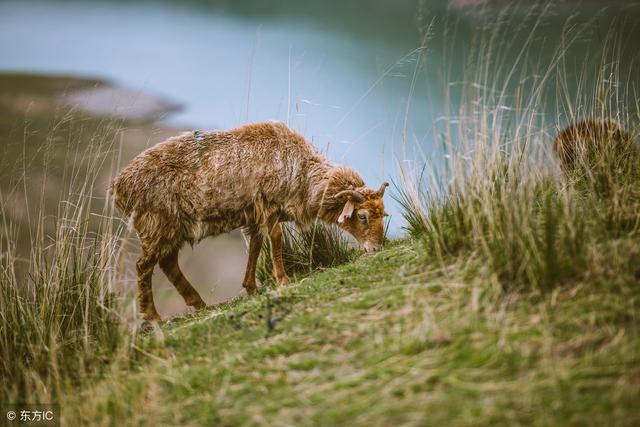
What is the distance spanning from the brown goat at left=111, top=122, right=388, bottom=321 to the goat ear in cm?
1

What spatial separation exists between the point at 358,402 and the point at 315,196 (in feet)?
12.2

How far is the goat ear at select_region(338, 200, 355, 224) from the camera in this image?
5.91m

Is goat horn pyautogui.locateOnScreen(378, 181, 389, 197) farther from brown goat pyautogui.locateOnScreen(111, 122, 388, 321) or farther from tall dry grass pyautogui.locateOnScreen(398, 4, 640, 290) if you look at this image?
tall dry grass pyautogui.locateOnScreen(398, 4, 640, 290)

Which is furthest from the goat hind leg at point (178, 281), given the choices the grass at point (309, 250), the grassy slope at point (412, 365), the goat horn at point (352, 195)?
the grassy slope at point (412, 365)

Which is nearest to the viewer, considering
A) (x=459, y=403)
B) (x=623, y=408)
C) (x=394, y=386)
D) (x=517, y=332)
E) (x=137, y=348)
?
(x=623, y=408)

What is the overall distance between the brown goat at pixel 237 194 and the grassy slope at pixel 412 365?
224 cm

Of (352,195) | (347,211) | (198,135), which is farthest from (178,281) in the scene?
(352,195)

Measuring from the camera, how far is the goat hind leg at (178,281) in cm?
635

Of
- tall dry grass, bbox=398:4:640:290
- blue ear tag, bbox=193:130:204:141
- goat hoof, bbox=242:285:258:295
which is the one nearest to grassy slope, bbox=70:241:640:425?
tall dry grass, bbox=398:4:640:290

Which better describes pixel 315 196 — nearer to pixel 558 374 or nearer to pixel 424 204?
pixel 424 204

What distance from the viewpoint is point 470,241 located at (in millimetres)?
3840

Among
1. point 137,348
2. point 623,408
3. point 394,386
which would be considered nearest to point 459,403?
point 394,386

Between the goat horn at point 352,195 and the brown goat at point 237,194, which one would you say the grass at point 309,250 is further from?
the goat horn at point 352,195

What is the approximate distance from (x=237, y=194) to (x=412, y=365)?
11.7ft
